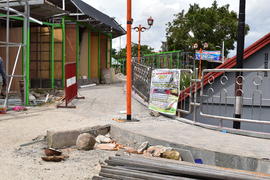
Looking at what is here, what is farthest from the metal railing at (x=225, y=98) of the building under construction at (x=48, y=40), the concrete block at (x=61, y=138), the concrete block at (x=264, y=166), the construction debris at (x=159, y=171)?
the building under construction at (x=48, y=40)

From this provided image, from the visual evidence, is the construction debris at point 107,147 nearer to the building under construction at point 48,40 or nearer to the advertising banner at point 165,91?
the advertising banner at point 165,91

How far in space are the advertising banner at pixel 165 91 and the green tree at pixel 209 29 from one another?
2804cm

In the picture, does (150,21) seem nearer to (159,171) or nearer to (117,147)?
(117,147)

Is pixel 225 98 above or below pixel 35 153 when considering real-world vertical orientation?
above

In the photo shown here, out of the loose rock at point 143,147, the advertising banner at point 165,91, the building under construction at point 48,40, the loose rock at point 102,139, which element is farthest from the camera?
the building under construction at point 48,40

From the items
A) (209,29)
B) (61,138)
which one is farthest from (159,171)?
(209,29)

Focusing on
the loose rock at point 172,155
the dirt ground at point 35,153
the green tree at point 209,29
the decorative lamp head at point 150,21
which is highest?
the green tree at point 209,29

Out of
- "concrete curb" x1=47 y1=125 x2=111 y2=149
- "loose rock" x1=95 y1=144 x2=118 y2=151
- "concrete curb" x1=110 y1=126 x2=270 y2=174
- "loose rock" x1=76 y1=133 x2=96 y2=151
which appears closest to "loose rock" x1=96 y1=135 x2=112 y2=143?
"concrete curb" x1=47 y1=125 x2=111 y2=149

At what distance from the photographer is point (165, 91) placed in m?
7.86

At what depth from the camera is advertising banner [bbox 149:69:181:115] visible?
7.50 m

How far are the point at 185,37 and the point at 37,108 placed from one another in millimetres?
29413

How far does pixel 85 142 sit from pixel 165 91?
320cm

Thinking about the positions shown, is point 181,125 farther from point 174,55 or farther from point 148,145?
point 174,55

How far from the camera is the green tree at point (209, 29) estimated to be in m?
34.9
